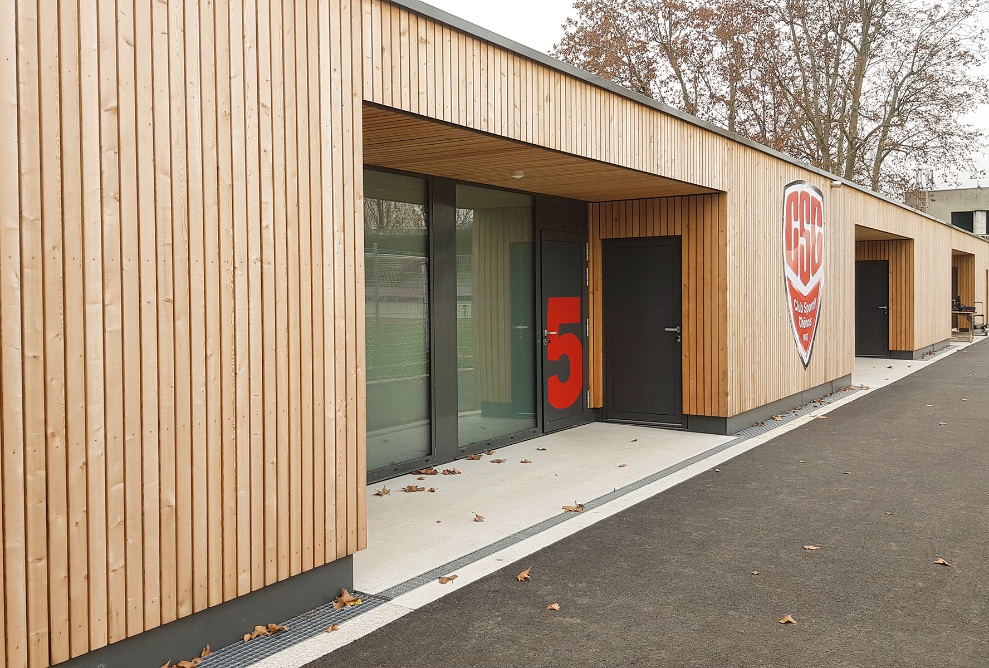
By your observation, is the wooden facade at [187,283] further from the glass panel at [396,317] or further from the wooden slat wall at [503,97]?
the glass panel at [396,317]

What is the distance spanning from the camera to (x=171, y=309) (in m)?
3.94

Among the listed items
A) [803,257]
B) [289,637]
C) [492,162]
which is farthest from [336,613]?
[803,257]

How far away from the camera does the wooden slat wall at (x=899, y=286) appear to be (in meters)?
19.9

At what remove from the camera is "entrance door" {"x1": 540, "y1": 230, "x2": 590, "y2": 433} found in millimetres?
10172

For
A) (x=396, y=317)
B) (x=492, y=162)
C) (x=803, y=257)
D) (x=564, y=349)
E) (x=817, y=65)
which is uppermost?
(x=817, y=65)

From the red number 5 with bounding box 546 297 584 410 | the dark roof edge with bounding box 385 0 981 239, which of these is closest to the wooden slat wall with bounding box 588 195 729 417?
the dark roof edge with bounding box 385 0 981 239

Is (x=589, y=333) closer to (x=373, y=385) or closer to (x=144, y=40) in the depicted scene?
(x=373, y=385)

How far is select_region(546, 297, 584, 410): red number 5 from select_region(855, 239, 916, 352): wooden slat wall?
12.2 m

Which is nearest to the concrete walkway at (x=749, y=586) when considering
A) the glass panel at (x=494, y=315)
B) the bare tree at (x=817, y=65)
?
the glass panel at (x=494, y=315)

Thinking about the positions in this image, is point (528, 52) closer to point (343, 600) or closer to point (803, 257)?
point (343, 600)

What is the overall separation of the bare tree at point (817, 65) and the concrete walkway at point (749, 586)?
22584 millimetres

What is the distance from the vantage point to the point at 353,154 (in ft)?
16.4

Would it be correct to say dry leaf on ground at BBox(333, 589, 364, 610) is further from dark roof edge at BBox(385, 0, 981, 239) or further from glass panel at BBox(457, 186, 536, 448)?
glass panel at BBox(457, 186, 536, 448)

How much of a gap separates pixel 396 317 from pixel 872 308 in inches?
620
